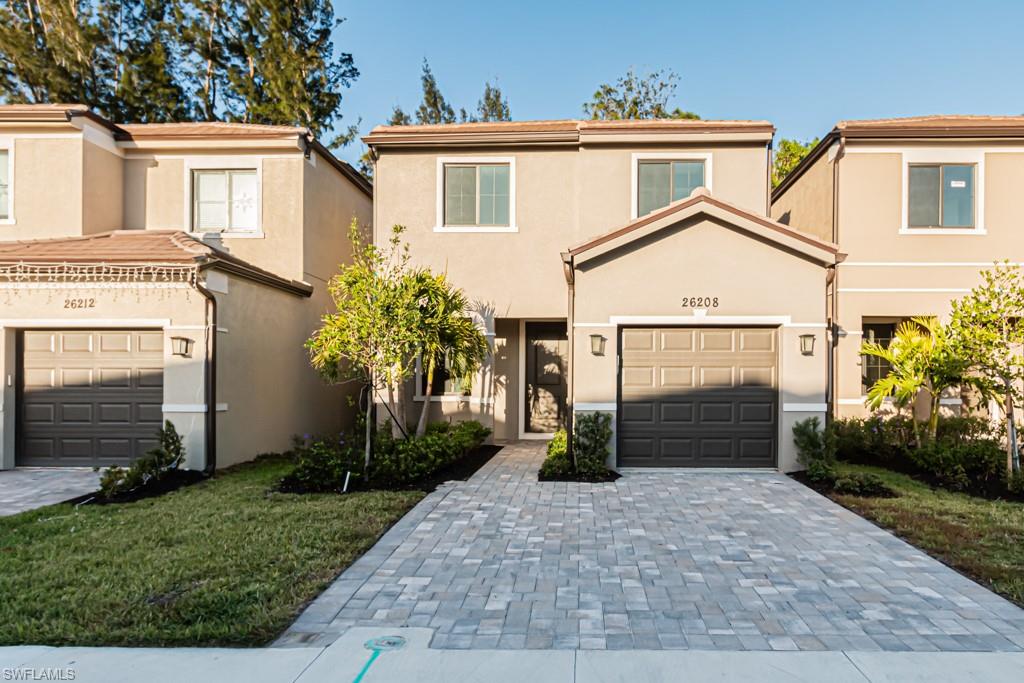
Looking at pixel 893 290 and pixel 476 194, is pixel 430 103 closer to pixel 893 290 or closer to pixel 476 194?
pixel 476 194

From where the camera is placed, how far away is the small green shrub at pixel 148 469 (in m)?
8.52

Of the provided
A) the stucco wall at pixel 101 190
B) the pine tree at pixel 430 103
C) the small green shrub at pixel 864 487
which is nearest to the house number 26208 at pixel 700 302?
the small green shrub at pixel 864 487

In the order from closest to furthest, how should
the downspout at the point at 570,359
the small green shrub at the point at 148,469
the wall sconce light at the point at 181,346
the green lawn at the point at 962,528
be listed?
the green lawn at the point at 962,528 < the small green shrub at the point at 148,469 < the wall sconce light at the point at 181,346 < the downspout at the point at 570,359

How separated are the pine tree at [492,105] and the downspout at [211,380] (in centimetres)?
2333

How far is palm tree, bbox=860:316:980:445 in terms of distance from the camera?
9.76 m

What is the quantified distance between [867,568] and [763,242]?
5893 millimetres

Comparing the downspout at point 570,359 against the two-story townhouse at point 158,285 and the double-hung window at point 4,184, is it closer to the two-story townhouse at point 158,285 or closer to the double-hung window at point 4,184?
the two-story townhouse at point 158,285

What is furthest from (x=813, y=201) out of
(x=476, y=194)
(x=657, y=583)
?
(x=657, y=583)

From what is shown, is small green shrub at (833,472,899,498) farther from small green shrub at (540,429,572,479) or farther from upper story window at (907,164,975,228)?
upper story window at (907,164,975,228)

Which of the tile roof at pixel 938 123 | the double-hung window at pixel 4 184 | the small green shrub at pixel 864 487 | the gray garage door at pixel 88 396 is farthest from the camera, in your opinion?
the double-hung window at pixel 4 184

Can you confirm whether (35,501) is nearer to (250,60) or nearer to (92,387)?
(92,387)

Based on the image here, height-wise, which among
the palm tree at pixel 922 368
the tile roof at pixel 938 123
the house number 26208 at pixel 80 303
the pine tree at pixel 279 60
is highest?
the pine tree at pixel 279 60

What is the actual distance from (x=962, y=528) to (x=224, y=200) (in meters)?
13.8

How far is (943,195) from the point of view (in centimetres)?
1244
